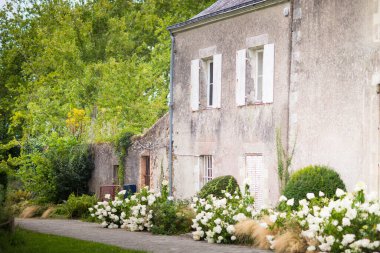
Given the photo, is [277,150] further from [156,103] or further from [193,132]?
[156,103]

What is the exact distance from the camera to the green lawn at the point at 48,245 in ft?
39.8

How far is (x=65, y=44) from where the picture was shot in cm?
3525

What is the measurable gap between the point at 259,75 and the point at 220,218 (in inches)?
196

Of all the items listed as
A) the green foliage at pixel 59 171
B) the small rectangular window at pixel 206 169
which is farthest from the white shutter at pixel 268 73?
the green foliage at pixel 59 171

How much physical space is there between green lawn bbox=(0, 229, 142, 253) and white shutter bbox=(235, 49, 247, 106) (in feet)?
19.6

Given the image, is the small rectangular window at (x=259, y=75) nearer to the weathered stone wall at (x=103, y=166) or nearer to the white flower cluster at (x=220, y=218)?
the white flower cluster at (x=220, y=218)

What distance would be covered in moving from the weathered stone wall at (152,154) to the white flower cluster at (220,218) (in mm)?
6592

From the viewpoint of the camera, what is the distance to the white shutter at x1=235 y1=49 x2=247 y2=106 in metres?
18.0

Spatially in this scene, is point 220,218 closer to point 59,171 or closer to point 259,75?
point 259,75

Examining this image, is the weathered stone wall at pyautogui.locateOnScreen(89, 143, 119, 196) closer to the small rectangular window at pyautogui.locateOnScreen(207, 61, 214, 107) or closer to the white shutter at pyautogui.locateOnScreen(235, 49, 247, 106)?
the small rectangular window at pyautogui.locateOnScreen(207, 61, 214, 107)

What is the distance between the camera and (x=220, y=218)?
1409cm

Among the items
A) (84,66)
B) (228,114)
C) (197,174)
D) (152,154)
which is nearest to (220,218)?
(228,114)

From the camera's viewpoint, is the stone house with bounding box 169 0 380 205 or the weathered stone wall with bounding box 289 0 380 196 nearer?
the weathered stone wall with bounding box 289 0 380 196

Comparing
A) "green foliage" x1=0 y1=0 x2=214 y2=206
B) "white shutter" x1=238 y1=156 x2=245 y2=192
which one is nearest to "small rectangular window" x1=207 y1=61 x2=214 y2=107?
"white shutter" x1=238 y1=156 x2=245 y2=192
